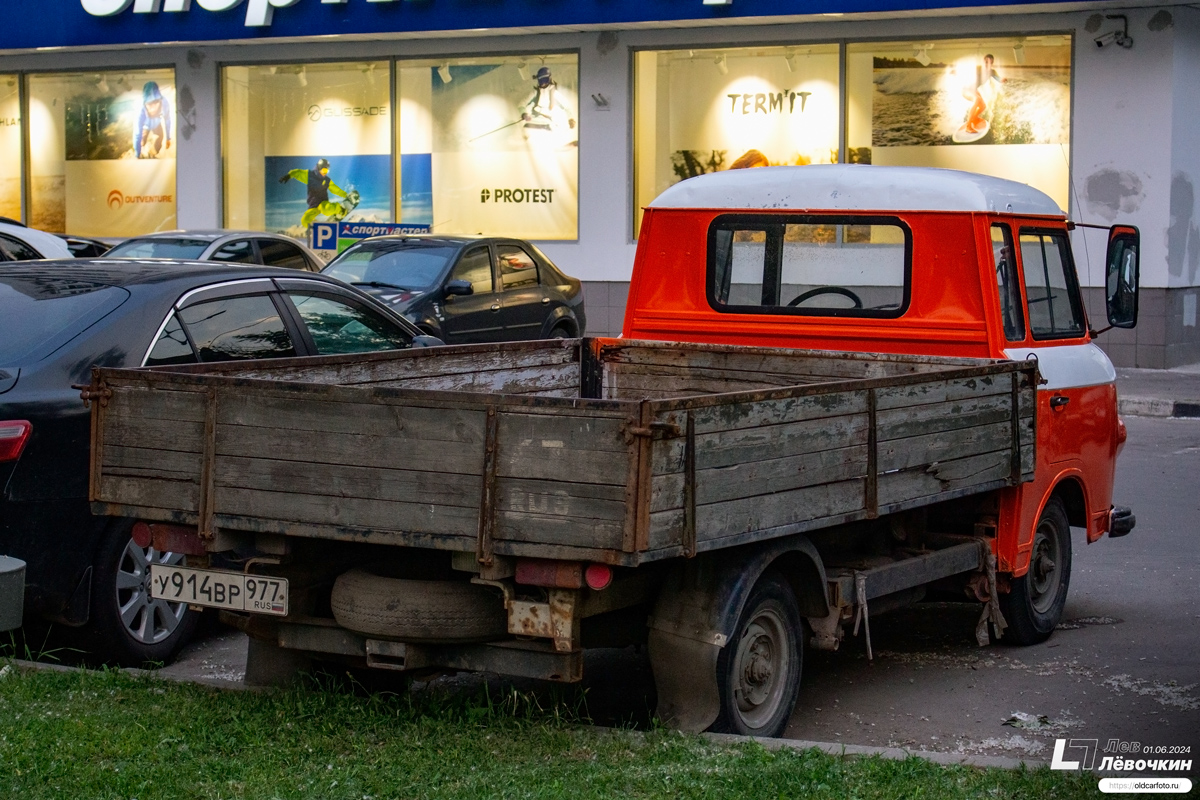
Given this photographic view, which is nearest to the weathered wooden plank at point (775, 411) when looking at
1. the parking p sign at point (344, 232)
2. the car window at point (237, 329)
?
the car window at point (237, 329)

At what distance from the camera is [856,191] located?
664cm

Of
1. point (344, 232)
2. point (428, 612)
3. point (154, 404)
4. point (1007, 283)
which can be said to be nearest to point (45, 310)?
point (154, 404)

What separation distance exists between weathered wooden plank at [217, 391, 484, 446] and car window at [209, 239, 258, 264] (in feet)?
36.1

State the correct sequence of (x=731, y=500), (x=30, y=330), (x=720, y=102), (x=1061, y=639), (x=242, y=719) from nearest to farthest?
(x=731, y=500) → (x=242, y=719) → (x=30, y=330) → (x=1061, y=639) → (x=720, y=102)

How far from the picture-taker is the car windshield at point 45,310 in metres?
5.51

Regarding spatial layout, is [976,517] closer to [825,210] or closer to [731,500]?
[825,210]

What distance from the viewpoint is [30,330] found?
5633mm

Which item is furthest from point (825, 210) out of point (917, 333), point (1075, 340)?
point (1075, 340)

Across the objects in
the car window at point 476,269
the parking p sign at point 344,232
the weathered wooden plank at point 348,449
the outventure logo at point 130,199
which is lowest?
the weathered wooden plank at point 348,449

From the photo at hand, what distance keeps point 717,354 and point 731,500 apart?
8.00 ft

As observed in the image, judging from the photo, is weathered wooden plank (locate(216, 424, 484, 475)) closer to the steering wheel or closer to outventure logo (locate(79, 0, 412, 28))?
the steering wheel

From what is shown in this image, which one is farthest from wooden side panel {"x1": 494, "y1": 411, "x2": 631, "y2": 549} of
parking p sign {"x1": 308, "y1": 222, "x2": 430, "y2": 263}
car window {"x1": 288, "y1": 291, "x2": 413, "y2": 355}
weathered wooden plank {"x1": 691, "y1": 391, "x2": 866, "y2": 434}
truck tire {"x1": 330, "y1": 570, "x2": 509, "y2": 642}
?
parking p sign {"x1": 308, "y1": 222, "x2": 430, "y2": 263}

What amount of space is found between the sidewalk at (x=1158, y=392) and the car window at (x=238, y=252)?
9023 millimetres

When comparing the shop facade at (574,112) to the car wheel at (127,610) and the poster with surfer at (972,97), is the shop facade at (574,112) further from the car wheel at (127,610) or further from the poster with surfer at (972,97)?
the car wheel at (127,610)
